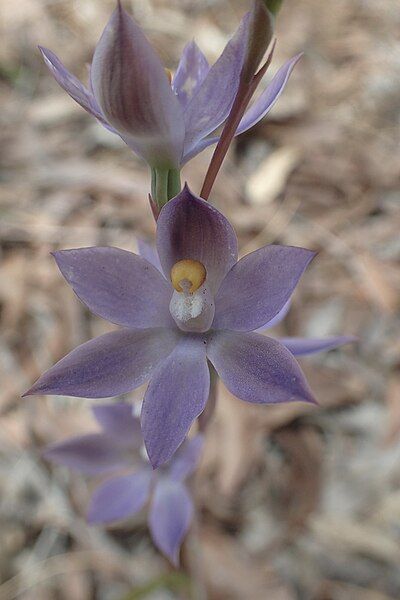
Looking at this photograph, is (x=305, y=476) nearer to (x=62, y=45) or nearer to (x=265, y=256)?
(x=265, y=256)

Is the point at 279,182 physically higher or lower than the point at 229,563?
higher

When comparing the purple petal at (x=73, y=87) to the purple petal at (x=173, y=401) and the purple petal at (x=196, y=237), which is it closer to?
the purple petal at (x=196, y=237)

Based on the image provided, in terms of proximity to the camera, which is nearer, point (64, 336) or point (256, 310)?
point (256, 310)

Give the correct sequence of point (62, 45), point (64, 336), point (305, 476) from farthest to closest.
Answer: point (62, 45)
point (64, 336)
point (305, 476)

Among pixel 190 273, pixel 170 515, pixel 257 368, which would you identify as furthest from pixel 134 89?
pixel 170 515

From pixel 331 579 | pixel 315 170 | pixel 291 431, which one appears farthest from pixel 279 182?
pixel 331 579

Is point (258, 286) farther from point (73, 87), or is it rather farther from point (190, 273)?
point (73, 87)
